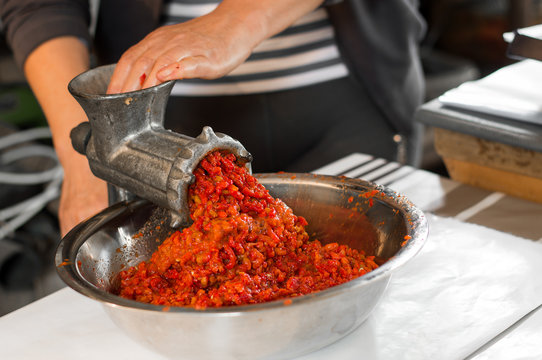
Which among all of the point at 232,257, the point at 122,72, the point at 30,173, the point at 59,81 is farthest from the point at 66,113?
the point at 30,173

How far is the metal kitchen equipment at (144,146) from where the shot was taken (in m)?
0.81

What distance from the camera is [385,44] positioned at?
1.54m

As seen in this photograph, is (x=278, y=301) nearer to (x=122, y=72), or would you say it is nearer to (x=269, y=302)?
(x=269, y=302)

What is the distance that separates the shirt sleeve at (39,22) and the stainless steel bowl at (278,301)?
0.61m

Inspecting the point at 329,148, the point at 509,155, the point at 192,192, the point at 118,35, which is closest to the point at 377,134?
the point at 329,148

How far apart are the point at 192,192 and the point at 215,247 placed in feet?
0.28

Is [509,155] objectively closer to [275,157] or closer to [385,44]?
[385,44]

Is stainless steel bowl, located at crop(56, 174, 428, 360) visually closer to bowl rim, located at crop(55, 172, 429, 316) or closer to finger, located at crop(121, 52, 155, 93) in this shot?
bowl rim, located at crop(55, 172, 429, 316)

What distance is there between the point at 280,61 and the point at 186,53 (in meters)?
0.53

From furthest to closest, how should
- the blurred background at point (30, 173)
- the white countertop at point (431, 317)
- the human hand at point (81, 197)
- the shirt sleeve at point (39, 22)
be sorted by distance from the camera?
the blurred background at point (30, 173) < the shirt sleeve at point (39, 22) < the human hand at point (81, 197) < the white countertop at point (431, 317)

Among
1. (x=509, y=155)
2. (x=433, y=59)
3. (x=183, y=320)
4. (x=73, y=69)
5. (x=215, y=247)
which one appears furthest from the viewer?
(x=433, y=59)

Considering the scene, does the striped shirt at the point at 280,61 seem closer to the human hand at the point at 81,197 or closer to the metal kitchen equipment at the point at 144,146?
the human hand at the point at 81,197

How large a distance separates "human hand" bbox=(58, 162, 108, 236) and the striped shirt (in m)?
0.38

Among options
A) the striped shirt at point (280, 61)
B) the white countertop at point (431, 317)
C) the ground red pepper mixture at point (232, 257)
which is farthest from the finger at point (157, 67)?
the striped shirt at point (280, 61)
